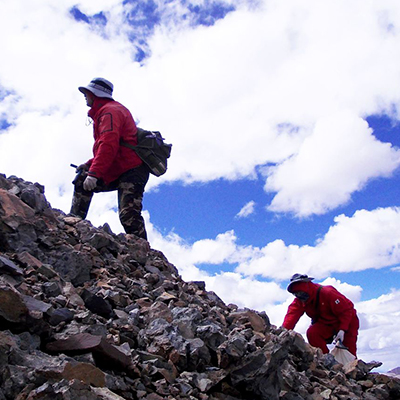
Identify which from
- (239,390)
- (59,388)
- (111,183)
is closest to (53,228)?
(111,183)

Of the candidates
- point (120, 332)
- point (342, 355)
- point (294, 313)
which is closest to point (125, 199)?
point (120, 332)

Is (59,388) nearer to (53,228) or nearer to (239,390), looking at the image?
(239,390)

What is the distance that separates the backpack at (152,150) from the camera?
9586 mm

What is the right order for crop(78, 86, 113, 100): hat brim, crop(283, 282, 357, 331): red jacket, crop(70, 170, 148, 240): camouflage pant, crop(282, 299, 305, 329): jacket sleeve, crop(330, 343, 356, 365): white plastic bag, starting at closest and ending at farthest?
1. crop(70, 170, 148, 240): camouflage pant
2. crop(78, 86, 113, 100): hat brim
3. crop(330, 343, 356, 365): white plastic bag
4. crop(283, 282, 357, 331): red jacket
5. crop(282, 299, 305, 329): jacket sleeve

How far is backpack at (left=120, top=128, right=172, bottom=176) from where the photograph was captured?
9.59m

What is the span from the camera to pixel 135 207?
9.38m

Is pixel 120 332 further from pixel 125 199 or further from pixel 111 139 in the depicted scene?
pixel 111 139

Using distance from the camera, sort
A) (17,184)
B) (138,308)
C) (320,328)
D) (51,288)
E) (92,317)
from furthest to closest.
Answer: (320,328) → (17,184) → (138,308) → (51,288) → (92,317)

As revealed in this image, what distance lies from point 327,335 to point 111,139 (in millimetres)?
7439

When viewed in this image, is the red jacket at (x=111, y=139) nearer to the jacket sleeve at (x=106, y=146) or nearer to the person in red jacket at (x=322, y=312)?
the jacket sleeve at (x=106, y=146)

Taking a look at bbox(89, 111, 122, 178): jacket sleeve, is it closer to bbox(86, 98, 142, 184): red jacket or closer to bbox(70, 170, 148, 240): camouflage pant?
bbox(86, 98, 142, 184): red jacket

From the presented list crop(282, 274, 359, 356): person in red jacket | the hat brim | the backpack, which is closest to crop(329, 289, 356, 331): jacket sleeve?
crop(282, 274, 359, 356): person in red jacket

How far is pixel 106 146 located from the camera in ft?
29.8

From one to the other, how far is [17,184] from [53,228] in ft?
5.11
